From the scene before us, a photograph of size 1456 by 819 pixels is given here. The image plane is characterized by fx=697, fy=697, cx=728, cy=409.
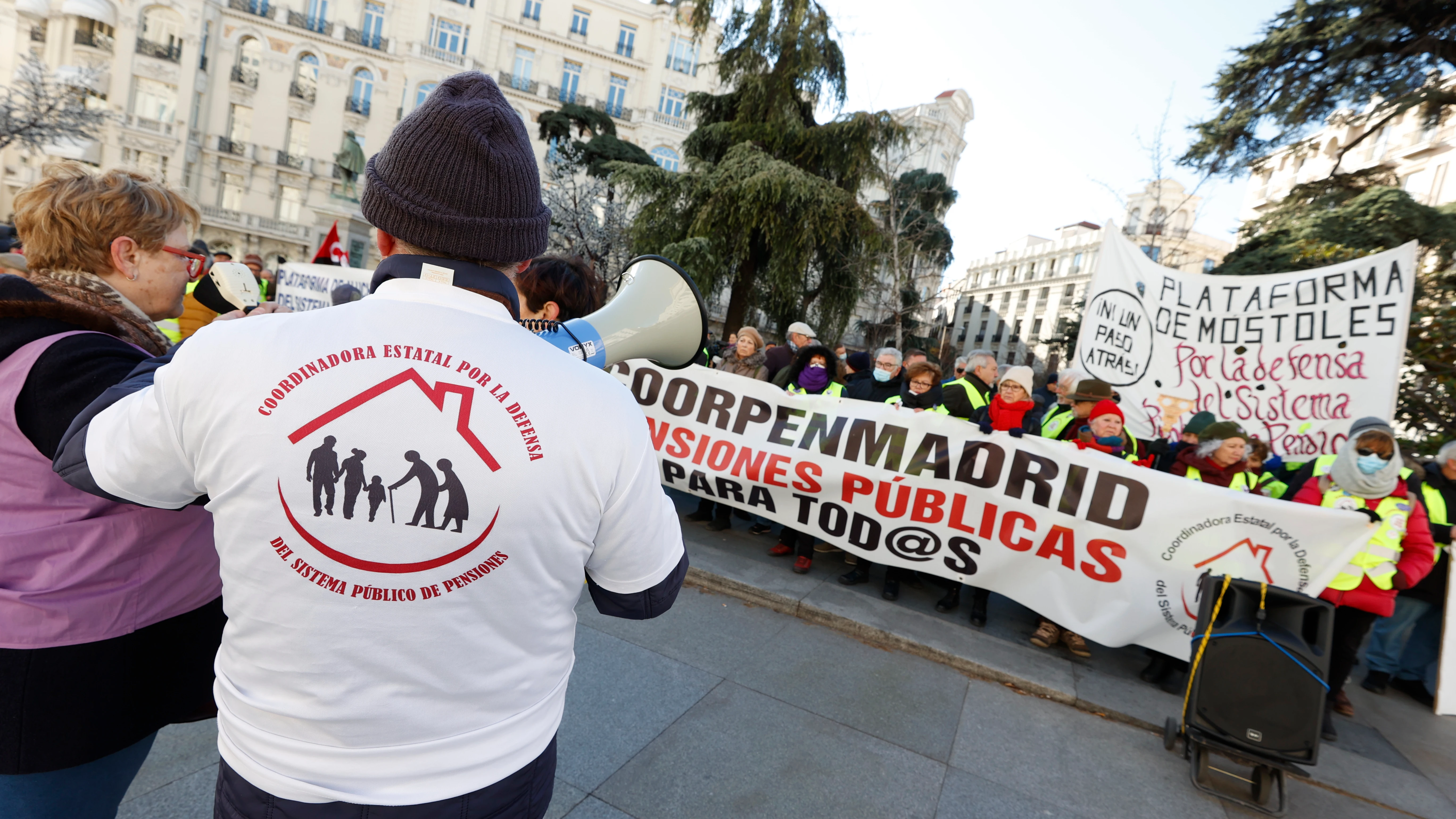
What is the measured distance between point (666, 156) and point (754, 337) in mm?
34291

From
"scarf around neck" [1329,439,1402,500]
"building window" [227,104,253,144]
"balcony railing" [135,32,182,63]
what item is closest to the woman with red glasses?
"scarf around neck" [1329,439,1402,500]

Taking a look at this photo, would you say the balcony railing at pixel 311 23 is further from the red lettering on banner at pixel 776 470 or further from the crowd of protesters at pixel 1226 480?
the red lettering on banner at pixel 776 470

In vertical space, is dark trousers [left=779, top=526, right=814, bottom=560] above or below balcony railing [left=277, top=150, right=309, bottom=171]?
below

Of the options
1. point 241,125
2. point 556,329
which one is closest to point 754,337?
point 556,329

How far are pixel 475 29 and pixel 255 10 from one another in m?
10.3

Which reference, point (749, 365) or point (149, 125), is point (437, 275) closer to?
point (749, 365)

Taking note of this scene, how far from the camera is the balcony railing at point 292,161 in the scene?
112ft

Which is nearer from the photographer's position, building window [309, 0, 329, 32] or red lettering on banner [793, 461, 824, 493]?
red lettering on banner [793, 461, 824, 493]

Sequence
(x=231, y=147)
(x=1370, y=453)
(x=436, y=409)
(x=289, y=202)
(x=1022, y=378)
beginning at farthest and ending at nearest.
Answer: (x=289, y=202), (x=231, y=147), (x=1022, y=378), (x=1370, y=453), (x=436, y=409)

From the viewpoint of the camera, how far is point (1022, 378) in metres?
5.31

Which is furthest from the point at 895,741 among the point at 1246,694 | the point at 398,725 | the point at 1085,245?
the point at 1085,245

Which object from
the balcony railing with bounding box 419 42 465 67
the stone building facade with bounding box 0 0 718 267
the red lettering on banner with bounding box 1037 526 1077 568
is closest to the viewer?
the red lettering on banner with bounding box 1037 526 1077 568

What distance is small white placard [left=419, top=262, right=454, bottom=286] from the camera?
3.09 feet

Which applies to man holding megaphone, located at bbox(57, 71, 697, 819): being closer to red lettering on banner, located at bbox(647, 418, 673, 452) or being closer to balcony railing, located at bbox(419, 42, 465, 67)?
red lettering on banner, located at bbox(647, 418, 673, 452)
